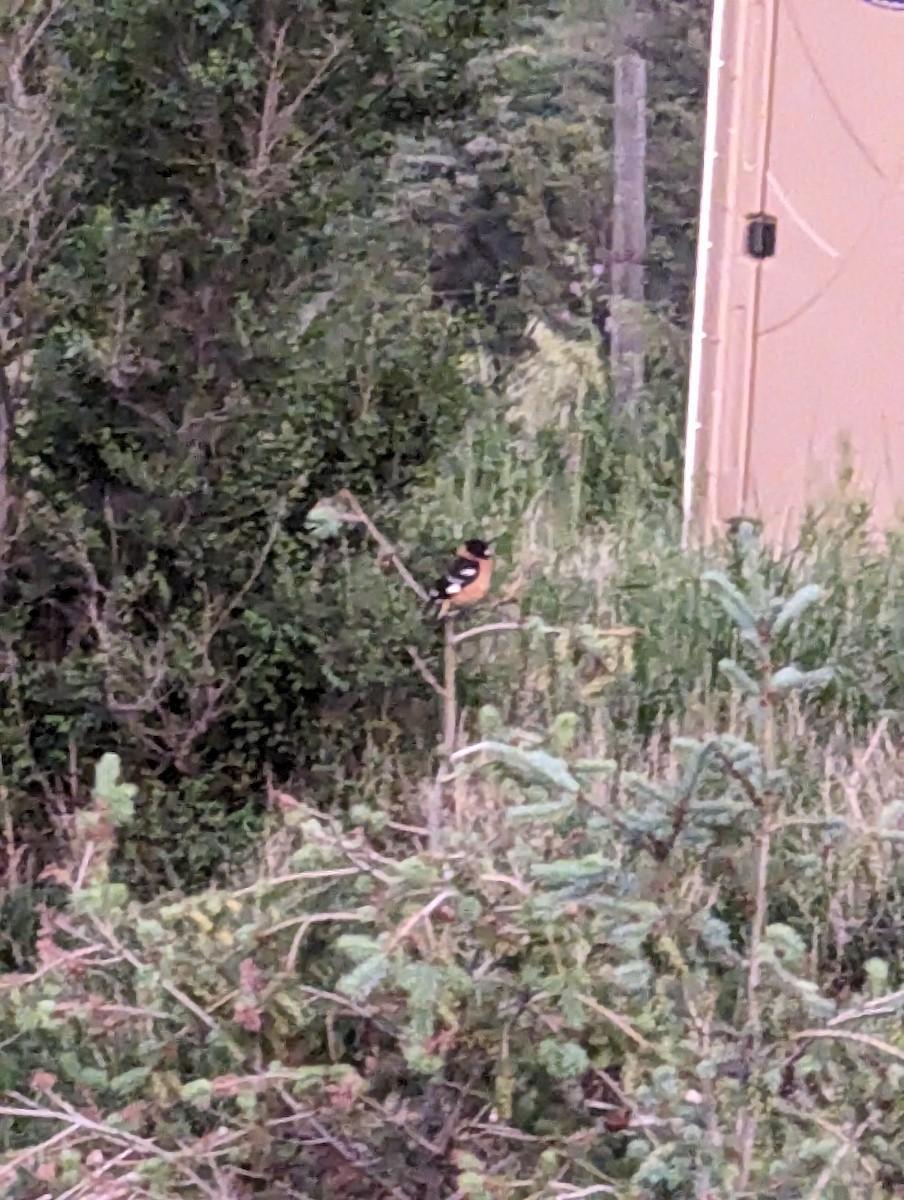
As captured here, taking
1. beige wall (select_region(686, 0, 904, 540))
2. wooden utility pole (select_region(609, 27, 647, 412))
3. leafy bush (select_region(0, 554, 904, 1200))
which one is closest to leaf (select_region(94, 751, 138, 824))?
leafy bush (select_region(0, 554, 904, 1200))

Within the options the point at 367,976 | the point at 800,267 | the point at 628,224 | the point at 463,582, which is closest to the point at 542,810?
the point at 367,976

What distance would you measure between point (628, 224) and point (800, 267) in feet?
2.35

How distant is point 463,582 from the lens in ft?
6.24

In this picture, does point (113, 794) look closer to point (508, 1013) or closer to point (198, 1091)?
point (198, 1091)

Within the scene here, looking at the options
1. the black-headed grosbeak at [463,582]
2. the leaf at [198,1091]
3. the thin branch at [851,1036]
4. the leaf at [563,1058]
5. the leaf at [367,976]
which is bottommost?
the leaf at [198,1091]

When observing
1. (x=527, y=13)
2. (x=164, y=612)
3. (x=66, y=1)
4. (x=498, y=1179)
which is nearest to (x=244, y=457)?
(x=164, y=612)

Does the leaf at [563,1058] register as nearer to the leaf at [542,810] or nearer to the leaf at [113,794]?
the leaf at [542,810]

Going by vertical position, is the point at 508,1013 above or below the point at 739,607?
below

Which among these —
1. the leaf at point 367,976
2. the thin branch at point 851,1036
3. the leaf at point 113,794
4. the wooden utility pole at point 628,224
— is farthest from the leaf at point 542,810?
the wooden utility pole at point 628,224

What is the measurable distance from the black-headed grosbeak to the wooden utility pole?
96cm

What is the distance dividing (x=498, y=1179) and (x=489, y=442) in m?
1.36

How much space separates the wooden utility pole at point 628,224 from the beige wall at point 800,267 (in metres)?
0.32

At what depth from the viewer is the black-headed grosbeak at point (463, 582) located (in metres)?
1.90

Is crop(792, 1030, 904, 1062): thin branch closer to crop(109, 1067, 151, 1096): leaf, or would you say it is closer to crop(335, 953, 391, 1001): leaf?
crop(335, 953, 391, 1001): leaf
